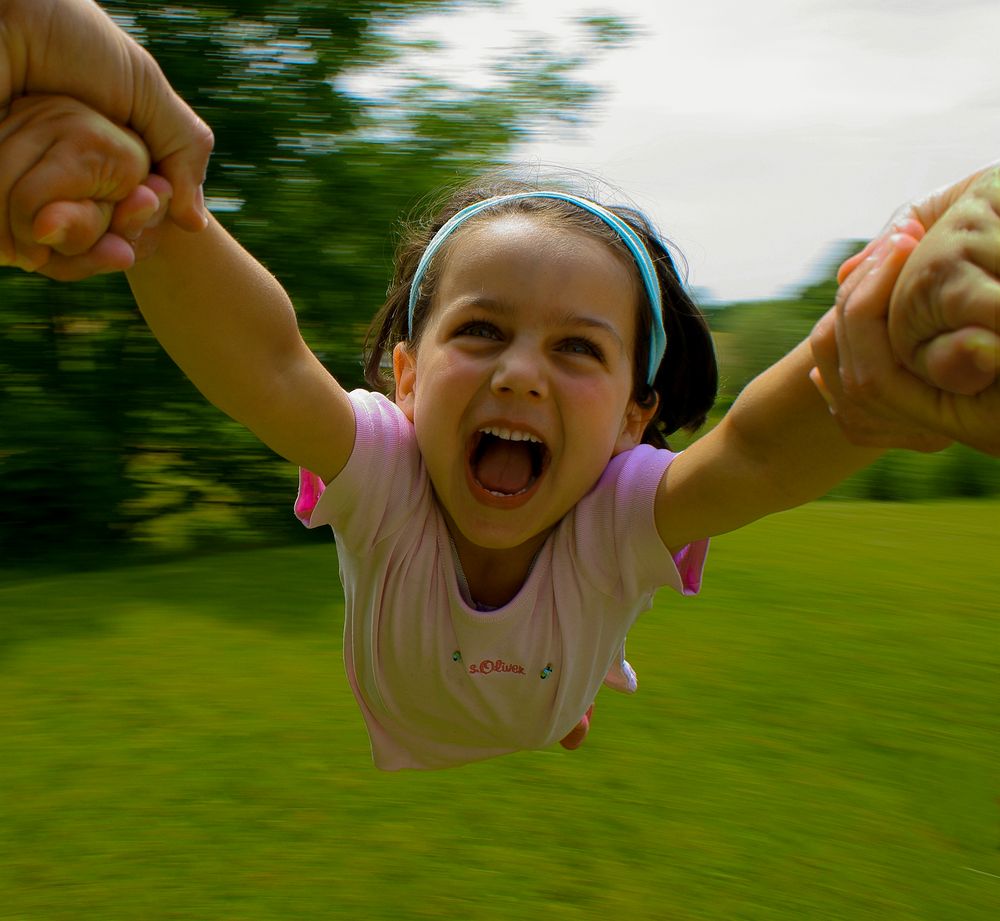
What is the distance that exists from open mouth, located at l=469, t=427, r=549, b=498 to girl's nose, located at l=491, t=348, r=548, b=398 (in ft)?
0.53

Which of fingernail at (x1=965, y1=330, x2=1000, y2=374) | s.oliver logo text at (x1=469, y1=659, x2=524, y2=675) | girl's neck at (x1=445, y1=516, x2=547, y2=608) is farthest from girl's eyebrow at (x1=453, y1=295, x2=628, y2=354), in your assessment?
fingernail at (x1=965, y1=330, x2=1000, y2=374)

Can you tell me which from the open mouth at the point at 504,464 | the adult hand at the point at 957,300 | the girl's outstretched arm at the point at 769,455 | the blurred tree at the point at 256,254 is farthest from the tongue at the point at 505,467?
the blurred tree at the point at 256,254

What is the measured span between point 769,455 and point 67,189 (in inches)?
46.9

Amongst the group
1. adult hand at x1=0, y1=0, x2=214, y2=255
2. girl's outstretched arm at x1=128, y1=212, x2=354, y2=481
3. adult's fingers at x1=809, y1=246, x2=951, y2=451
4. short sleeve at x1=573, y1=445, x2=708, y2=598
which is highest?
adult hand at x1=0, y1=0, x2=214, y2=255

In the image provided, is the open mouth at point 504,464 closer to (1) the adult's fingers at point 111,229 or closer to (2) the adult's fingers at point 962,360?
(1) the adult's fingers at point 111,229

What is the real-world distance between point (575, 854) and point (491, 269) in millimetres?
1578

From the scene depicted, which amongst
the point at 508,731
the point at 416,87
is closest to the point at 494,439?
the point at 508,731

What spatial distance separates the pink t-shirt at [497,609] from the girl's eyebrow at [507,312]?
0.30 m

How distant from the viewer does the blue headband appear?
2555mm

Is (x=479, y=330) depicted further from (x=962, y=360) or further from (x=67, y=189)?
(x=962, y=360)

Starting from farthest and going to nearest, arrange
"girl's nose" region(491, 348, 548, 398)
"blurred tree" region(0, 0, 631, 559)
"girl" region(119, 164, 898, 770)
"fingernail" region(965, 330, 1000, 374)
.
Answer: "blurred tree" region(0, 0, 631, 559) < "girl's nose" region(491, 348, 548, 398) < "girl" region(119, 164, 898, 770) < "fingernail" region(965, 330, 1000, 374)

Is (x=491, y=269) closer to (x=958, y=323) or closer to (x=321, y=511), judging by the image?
(x=321, y=511)

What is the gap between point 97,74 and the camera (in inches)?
55.8

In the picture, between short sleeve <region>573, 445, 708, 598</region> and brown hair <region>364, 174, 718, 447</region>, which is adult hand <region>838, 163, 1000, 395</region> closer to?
short sleeve <region>573, 445, 708, 598</region>
